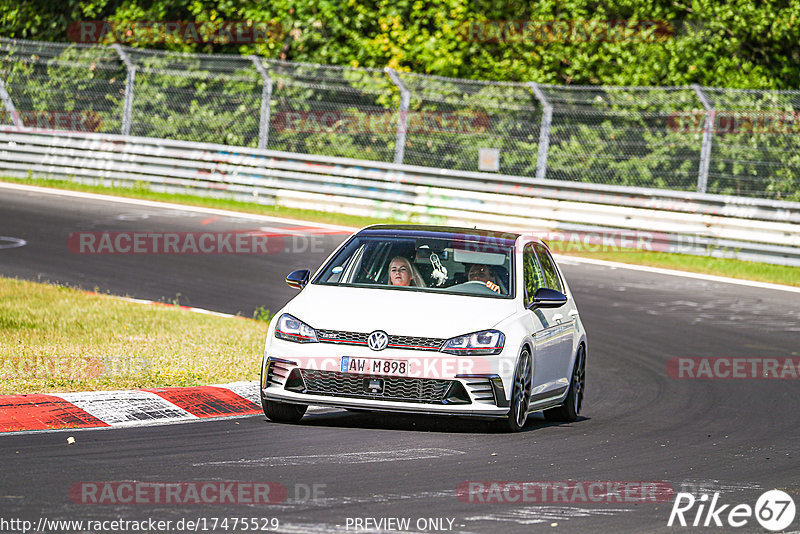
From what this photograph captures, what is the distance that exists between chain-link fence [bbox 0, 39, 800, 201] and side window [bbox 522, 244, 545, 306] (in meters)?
11.9

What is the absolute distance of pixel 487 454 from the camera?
832 centimetres

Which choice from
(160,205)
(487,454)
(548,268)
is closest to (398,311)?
(487,454)

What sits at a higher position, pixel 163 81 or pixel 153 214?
pixel 163 81

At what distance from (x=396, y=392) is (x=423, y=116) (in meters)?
16.6

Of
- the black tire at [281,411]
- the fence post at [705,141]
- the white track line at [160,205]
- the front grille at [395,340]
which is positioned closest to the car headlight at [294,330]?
the front grille at [395,340]

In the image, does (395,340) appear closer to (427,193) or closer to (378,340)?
(378,340)

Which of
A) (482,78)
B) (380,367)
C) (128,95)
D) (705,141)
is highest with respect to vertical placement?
(482,78)

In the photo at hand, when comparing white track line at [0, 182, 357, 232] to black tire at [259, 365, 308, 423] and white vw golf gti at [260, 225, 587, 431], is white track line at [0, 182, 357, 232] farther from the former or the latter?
black tire at [259, 365, 308, 423]

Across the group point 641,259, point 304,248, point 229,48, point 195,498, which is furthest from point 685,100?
point 195,498

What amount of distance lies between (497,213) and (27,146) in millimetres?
10137

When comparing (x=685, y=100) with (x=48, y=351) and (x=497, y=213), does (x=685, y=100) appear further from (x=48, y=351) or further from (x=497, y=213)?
(x=48, y=351)

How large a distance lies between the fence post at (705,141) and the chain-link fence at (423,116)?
0.9 inches

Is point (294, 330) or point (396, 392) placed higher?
point (294, 330)

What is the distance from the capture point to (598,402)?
11555 millimetres
